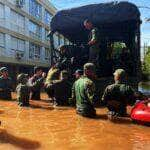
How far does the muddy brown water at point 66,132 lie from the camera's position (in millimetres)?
7410

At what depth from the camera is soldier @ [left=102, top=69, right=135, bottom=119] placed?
9.82 meters

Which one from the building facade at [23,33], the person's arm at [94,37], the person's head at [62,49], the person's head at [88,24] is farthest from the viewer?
the building facade at [23,33]

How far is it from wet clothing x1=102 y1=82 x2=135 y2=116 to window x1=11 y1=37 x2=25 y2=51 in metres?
28.2

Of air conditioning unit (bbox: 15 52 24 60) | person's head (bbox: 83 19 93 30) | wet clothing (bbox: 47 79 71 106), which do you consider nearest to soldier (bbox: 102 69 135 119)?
wet clothing (bbox: 47 79 71 106)

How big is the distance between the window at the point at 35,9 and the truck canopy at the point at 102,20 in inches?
1126

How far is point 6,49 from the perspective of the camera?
35.4m

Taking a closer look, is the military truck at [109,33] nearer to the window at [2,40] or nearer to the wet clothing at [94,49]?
the wet clothing at [94,49]

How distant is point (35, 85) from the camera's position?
49.0ft

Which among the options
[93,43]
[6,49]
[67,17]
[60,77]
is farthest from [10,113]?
[6,49]

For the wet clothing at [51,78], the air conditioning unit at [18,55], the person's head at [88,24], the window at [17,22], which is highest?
the window at [17,22]

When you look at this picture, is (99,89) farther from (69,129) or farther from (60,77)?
(69,129)

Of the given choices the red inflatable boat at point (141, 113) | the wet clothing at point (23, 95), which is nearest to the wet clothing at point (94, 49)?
the wet clothing at point (23, 95)

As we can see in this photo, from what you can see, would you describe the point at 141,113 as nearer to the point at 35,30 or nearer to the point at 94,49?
the point at 94,49

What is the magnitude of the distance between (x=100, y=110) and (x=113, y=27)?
4.18 m
